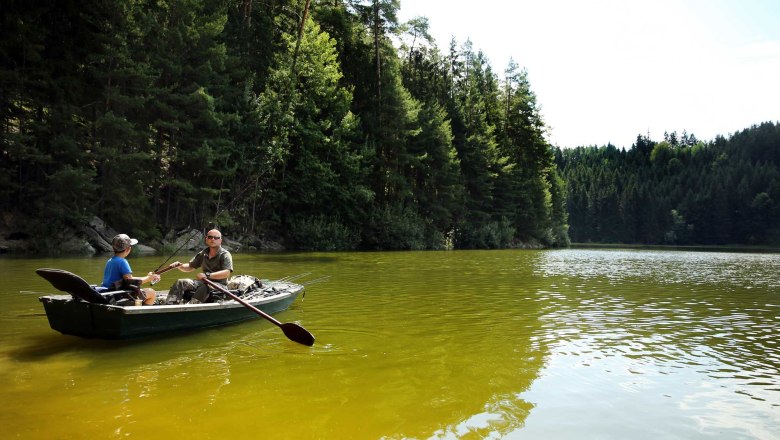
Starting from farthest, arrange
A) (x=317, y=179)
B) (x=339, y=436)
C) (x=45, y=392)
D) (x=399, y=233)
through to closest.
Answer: (x=399, y=233)
(x=317, y=179)
(x=45, y=392)
(x=339, y=436)

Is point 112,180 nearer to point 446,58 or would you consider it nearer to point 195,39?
point 195,39

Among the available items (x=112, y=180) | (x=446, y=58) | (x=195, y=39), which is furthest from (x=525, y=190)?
(x=112, y=180)

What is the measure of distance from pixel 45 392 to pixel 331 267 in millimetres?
16974

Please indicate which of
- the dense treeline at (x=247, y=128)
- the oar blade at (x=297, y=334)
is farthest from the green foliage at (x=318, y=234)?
the oar blade at (x=297, y=334)

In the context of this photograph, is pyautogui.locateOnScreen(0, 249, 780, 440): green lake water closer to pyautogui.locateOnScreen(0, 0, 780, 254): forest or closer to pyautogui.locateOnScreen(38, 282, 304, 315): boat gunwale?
pyautogui.locateOnScreen(38, 282, 304, 315): boat gunwale

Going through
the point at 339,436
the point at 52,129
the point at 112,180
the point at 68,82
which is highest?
the point at 68,82

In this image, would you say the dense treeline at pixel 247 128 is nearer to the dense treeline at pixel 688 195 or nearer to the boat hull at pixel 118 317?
the boat hull at pixel 118 317

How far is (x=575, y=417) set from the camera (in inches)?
205

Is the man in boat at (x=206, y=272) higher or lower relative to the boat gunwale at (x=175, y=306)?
higher

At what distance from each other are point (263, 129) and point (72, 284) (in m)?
29.0

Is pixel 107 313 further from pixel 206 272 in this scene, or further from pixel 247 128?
pixel 247 128

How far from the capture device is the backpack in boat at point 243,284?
33.3 feet

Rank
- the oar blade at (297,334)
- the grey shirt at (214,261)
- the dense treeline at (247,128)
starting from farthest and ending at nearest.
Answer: the dense treeline at (247,128), the grey shirt at (214,261), the oar blade at (297,334)

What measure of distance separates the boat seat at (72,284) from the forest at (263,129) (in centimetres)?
2057
